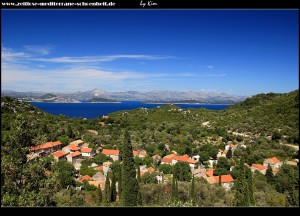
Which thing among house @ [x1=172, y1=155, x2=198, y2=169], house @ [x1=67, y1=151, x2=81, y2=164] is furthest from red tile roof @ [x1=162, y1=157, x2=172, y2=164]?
house @ [x1=67, y1=151, x2=81, y2=164]

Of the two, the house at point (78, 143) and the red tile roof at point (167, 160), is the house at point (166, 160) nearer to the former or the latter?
the red tile roof at point (167, 160)

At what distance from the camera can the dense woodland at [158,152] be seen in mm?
7316

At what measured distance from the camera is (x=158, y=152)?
105ft

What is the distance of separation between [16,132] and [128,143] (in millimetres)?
6459

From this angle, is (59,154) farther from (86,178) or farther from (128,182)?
(128,182)

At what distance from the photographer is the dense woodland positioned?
732cm

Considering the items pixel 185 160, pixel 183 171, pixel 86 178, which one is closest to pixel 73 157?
pixel 86 178

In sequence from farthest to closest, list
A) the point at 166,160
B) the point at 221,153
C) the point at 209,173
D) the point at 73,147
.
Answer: the point at 221,153 < the point at 73,147 < the point at 166,160 < the point at 209,173

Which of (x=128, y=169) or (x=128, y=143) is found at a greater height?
(x=128, y=143)

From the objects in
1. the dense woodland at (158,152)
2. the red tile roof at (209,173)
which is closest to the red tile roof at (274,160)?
the dense woodland at (158,152)

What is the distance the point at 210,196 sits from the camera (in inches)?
518

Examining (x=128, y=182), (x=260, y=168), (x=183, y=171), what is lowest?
(x=183, y=171)
